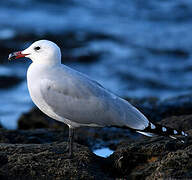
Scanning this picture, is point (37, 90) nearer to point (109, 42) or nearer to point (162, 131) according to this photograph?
point (162, 131)

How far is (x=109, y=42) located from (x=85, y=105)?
487 inches

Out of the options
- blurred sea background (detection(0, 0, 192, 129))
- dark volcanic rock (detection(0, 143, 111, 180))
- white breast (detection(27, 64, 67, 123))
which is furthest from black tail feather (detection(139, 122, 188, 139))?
blurred sea background (detection(0, 0, 192, 129))

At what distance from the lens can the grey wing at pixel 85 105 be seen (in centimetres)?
609

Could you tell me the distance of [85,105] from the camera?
6164 millimetres

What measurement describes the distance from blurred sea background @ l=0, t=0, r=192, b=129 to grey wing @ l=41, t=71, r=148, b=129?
696 centimetres

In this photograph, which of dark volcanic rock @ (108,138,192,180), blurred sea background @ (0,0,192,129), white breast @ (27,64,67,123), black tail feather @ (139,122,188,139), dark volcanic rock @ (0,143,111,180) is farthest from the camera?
blurred sea background @ (0,0,192,129)

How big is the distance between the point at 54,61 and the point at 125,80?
935cm

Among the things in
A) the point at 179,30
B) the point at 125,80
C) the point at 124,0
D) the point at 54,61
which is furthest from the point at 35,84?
the point at 124,0

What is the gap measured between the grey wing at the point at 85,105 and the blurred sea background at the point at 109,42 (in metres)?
6.96

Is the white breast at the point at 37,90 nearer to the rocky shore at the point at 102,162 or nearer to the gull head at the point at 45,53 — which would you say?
the gull head at the point at 45,53

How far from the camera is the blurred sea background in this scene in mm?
15258

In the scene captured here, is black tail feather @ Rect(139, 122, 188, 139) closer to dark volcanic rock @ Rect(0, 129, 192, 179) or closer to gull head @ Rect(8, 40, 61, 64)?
dark volcanic rock @ Rect(0, 129, 192, 179)

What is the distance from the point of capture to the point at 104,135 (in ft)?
28.8

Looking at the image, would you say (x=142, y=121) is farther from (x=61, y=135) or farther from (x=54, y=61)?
(x=61, y=135)
